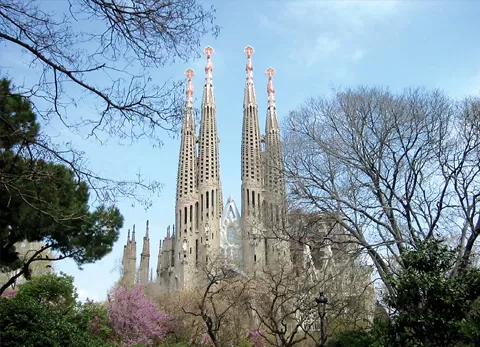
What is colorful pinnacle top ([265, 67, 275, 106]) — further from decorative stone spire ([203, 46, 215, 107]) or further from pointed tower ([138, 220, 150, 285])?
pointed tower ([138, 220, 150, 285])

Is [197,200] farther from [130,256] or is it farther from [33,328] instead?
[33,328]

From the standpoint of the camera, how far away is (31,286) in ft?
43.0

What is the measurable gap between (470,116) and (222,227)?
35.5m

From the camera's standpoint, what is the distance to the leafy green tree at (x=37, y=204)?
237 inches

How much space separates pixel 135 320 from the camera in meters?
19.1

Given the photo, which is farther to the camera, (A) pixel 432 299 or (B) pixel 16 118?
(A) pixel 432 299

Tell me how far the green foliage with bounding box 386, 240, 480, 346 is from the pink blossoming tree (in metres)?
11.9

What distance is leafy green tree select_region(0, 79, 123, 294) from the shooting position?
602 cm

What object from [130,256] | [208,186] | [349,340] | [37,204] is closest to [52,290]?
[37,204]

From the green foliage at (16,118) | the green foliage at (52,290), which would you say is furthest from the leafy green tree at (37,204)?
the green foliage at (52,290)

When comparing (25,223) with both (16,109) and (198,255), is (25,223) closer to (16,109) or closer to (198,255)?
(16,109)

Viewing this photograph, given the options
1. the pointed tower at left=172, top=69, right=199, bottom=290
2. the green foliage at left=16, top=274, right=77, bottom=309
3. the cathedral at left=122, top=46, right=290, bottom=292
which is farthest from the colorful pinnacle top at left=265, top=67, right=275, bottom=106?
the green foliage at left=16, top=274, right=77, bottom=309

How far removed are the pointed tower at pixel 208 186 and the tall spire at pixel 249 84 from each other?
317cm

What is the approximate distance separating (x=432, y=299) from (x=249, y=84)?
136ft
